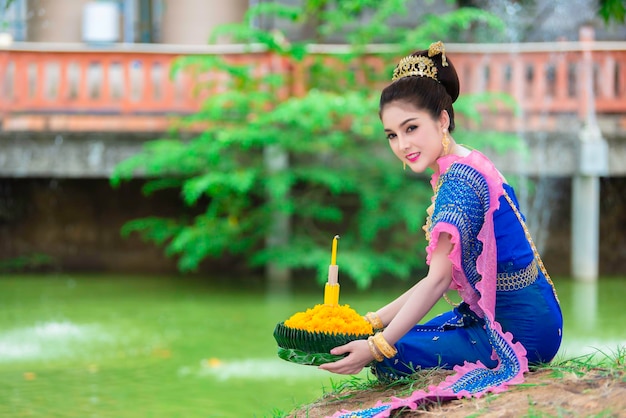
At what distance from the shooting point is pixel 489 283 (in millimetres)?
2832

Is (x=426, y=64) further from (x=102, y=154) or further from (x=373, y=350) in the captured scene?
(x=102, y=154)

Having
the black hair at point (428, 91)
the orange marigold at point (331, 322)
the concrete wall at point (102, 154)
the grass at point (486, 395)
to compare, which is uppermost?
the black hair at point (428, 91)

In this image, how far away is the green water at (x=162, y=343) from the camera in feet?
15.7

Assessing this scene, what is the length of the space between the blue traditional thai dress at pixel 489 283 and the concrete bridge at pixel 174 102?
632 centimetres

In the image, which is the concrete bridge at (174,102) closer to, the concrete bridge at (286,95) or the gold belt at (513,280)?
the concrete bridge at (286,95)

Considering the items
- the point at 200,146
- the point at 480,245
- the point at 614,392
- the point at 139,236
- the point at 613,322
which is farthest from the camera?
the point at 139,236

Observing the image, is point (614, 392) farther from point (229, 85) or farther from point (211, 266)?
point (211, 266)

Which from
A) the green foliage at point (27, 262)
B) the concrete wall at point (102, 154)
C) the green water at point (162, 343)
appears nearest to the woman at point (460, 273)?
the green water at point (162, 343)

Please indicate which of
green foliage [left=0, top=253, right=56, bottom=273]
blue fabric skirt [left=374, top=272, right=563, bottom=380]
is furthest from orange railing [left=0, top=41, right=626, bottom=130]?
blue fabric skirt [left=374, top=272, right=563, bottom=380]

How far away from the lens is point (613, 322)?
23.3 ft

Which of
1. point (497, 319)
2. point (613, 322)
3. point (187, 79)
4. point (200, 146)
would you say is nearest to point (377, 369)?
point (497, 319)

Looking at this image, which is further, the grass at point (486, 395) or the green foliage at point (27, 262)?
the green foliage at point (27, 262)

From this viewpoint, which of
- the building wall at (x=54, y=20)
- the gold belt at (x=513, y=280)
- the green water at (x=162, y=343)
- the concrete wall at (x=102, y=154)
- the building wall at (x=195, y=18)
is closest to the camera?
the gold belt at (x=513, y=280)

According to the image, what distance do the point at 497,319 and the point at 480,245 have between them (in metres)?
0.24
